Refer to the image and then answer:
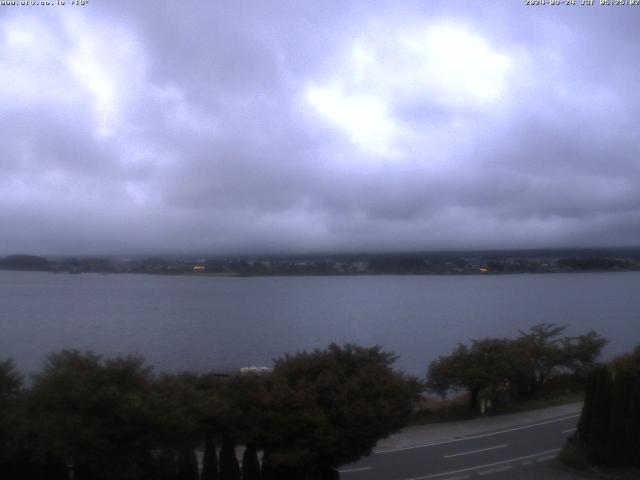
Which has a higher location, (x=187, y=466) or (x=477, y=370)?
(x=187, y=466)

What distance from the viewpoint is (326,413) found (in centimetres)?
1592

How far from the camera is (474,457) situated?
2184 centimetres

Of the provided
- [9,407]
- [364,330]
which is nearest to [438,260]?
[364,330]

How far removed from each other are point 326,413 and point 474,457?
7.92 m

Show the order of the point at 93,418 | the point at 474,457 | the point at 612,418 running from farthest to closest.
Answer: the point at 474,457 < the point at 612,418 < the point at 93,418

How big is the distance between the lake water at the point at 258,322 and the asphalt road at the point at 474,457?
16.5 metres

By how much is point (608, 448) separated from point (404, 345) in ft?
103

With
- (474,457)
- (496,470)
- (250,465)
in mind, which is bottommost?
(474,457)

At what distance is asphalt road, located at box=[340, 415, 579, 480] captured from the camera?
64.9ft

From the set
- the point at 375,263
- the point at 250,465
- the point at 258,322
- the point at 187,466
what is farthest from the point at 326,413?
the point at 375,263

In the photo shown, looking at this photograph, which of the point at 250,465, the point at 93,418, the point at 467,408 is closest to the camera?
the point at 93,418

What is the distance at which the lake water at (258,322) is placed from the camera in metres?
44.0

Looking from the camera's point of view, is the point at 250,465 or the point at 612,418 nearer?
the point at 250,465

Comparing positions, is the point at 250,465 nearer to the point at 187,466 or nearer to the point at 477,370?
the point at 187,466
